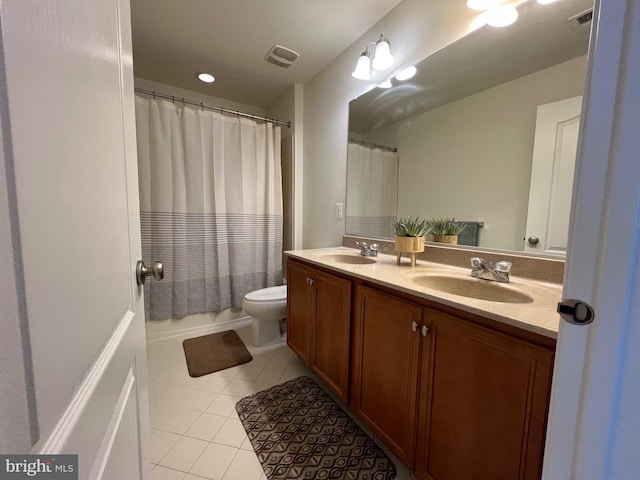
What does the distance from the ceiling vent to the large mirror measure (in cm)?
71

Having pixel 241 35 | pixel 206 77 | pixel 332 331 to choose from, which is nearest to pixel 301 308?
pixel 332 331

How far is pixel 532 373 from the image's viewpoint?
25.3 inches

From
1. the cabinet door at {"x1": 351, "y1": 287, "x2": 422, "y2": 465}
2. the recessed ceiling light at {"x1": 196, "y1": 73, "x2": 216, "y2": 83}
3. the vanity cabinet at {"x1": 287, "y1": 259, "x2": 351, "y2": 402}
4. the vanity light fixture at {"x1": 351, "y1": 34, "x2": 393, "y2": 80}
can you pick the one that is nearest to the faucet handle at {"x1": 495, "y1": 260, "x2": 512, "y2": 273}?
the cabinet door at {"x1": 351, "y1": 287, "x2": 422, "y2": 465}

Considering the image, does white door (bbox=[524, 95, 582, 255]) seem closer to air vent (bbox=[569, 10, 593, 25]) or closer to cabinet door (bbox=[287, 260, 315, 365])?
air vent (bbox=[569, 10, 593, 25])

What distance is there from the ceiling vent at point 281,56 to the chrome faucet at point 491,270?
1.94 m

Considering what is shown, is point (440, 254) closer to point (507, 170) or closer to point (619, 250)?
point (507, 170)

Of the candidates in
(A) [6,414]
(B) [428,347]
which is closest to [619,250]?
(B) [428,347]

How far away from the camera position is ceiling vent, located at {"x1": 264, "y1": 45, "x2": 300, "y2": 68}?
6.22 feet

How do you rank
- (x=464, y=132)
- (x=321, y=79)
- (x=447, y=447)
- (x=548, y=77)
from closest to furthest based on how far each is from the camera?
1. (x=447, y=447)
2. (x=548, y=77)
3. (x=464, y=132)
4. (x=321, y=79)

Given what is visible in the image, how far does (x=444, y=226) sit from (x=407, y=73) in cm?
95

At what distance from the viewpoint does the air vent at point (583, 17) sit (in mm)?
937

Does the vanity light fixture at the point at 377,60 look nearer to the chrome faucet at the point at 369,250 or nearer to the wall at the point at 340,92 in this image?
the wall at the point at 340,92

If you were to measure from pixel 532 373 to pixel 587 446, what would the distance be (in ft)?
0.72

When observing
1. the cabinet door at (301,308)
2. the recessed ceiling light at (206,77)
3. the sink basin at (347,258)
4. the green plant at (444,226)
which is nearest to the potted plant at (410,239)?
the green plant at (444,226)
